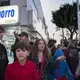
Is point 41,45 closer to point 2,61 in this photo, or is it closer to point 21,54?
point 2,61

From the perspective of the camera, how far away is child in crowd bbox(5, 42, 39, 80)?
3.95 m

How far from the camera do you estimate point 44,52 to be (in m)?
5.62

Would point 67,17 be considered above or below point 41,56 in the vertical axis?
above

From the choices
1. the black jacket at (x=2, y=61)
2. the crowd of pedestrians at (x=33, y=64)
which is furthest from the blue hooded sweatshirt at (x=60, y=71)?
the black jacket at (x=2, y=61)

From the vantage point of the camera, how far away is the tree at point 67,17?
42812 mm

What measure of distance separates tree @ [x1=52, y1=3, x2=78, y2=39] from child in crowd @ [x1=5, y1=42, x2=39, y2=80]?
3600 centimetres

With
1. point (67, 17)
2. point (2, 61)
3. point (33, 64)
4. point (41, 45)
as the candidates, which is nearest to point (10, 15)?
point (41, 45)

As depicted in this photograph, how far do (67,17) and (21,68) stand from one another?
4029cm

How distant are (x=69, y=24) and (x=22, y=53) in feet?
130

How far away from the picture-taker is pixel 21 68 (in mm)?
3982

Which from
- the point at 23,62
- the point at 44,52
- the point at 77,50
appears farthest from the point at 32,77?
the point at 77,50

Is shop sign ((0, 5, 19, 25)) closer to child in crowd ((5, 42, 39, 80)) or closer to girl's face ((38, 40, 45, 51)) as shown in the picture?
girl's face ((38, 40, 45, 51))

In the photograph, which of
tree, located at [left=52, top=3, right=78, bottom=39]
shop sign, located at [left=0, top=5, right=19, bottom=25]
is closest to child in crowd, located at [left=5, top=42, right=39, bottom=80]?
shop sign, located at [left=0, top=5, right=19, bottom=25]

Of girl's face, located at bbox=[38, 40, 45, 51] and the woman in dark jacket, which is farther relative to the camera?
girl's face, located at bbox=[38, 40, 45, 51]
